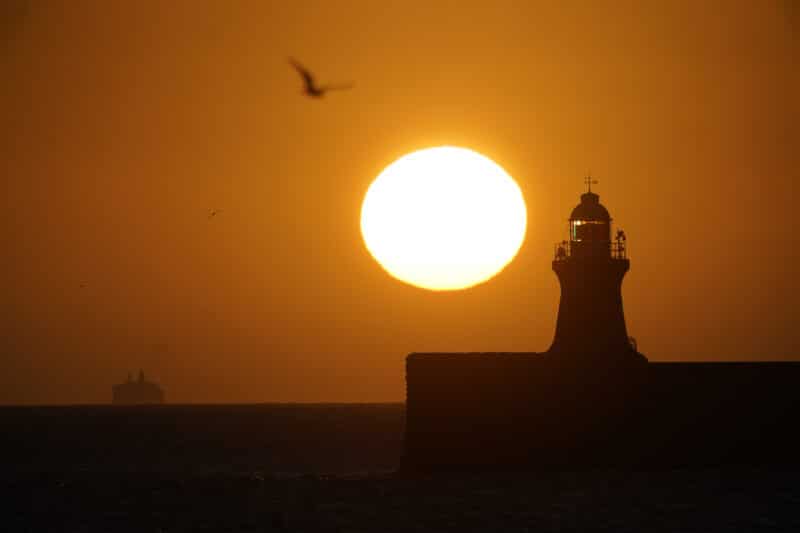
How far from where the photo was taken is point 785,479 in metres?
38.2

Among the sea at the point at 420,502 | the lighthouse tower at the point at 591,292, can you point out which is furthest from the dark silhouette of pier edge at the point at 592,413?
the lighthouse tower at the point at 591,292

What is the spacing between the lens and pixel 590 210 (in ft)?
164

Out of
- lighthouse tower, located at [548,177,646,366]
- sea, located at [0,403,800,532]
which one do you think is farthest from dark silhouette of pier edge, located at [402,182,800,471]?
lighthouse tower, located at [548,177,646,366]

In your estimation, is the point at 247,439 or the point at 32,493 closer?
the point at 32,493

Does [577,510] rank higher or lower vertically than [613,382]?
lower

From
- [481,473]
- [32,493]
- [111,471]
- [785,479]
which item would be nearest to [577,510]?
[481,473]

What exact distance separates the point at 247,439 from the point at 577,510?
70.5m

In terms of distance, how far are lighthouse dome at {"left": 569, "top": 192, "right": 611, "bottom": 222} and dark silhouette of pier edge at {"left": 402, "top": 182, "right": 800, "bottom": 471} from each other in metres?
12.1

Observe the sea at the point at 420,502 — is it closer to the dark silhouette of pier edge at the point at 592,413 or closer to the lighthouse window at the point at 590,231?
the dark silhouette of pier edge at the point at 592,413

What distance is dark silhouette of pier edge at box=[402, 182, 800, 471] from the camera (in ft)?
123

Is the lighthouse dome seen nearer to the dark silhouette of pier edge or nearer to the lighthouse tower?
the lighthouse tower

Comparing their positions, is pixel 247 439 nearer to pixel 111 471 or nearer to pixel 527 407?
pixel 111 471

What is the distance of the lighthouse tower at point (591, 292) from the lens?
4912 centimetres

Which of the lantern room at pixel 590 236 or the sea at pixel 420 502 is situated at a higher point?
the lantern room at pixel 590 236
